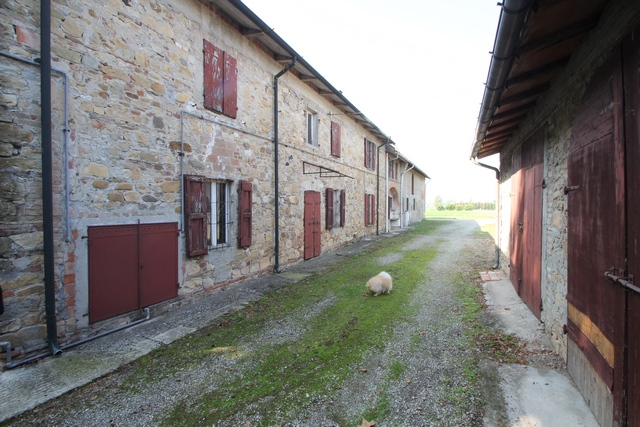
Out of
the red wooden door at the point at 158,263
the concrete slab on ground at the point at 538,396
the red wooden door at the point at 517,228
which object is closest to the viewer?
the concrete slab on ground at the point at 538,396

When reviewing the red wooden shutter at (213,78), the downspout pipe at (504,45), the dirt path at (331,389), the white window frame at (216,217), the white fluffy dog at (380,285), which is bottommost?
the dirt path at (331,389)

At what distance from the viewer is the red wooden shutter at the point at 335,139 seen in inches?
473

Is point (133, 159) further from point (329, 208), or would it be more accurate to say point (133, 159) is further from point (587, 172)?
point (329, 208)

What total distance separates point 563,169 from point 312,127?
803 centimetres

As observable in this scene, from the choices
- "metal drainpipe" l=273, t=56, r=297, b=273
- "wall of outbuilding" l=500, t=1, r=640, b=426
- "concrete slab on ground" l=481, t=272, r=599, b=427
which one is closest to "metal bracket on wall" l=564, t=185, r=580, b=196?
"wall of outbuilding" l=500, t=1, r=640, b=426

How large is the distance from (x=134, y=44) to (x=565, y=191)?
20.9 feet

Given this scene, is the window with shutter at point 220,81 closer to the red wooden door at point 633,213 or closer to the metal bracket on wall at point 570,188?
the metal bracket on wall at point 570,188

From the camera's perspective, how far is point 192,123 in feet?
19.8

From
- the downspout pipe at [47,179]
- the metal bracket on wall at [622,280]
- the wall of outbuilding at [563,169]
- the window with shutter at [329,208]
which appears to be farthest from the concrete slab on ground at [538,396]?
the window with shutter at [329,208]

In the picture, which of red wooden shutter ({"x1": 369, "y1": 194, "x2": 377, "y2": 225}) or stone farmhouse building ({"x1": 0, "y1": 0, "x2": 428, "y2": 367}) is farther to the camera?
red wooden shutter ({"x1": 369, "y1": 194, "x2": 377, "y2": 225})

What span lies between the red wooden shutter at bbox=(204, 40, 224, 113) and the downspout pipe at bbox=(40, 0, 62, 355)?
2624mm

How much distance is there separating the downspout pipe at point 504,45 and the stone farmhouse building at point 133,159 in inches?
197

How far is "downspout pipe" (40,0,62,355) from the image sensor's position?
3928mm

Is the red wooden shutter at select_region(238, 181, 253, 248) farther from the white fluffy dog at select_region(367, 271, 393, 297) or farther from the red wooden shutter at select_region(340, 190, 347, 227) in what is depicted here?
the red wooden shutter at select_region(340, 190, 347, 227)
